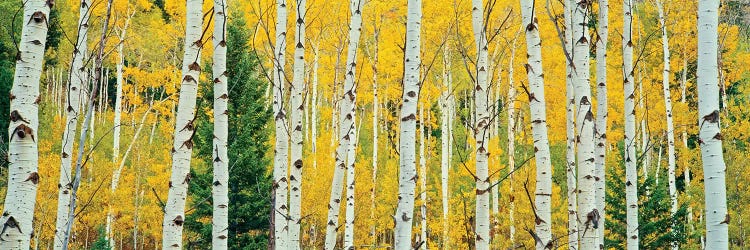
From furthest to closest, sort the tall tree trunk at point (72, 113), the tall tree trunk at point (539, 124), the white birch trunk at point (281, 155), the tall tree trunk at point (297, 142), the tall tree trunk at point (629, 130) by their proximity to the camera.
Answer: the tall tree trunk at point (629, 130) < the tall tree trunk at point (297, 142) < the white birch trunk at point (281, 155) < the tall tree trunk at point (72, 113) < the tall tree trunk at point (539, 124)

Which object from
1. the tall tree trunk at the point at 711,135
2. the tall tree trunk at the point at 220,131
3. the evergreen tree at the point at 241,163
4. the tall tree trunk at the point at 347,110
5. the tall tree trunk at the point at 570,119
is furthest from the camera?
the evergreen tree at the point at 241,163

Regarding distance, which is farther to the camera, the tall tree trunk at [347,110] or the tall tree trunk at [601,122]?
the tall tree trunk at [347,110]

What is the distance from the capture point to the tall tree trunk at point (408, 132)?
379 cm

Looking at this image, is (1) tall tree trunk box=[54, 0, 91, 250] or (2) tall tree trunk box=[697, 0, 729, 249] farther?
(1) tall tree trunk box=[54, 0, 91, 250]

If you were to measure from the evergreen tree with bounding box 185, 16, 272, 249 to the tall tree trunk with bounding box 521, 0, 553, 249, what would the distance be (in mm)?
10630

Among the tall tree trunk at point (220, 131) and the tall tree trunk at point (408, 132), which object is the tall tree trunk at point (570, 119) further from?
the tall tree trunk at point (220, 131)

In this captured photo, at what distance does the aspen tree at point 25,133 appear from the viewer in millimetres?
3066

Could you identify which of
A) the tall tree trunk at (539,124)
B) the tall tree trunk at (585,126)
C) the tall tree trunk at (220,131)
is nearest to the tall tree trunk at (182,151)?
the tall tree trunk at (220,131)

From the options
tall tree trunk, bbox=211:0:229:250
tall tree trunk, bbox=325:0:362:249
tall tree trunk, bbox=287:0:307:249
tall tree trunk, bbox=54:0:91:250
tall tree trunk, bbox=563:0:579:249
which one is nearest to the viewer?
tall tree trunk, bbox=211:0:229:250

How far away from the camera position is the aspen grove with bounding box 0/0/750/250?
12.6 ft

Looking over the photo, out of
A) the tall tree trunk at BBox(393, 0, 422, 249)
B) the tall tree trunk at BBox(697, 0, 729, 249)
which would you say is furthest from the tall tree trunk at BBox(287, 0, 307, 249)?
the tall tree trunk at BBox(697, 0, 729, 249)

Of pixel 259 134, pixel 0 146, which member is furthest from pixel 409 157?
pixel 259 134

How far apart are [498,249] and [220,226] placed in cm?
961

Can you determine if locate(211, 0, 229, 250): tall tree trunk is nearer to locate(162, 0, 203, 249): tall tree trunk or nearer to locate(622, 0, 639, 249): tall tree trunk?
locate(162, 0, 203, 249): tall tree trunk
